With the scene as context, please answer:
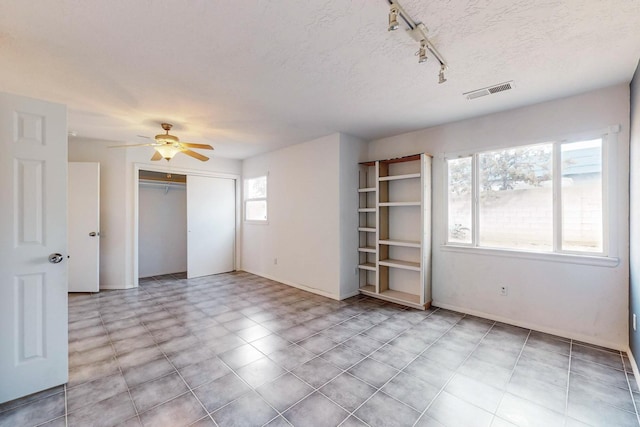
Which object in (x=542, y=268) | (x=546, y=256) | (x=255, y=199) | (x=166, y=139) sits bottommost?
(x=542, y=268)

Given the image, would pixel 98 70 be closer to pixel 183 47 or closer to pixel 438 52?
pixel 183 47

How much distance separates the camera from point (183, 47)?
78.7 inches

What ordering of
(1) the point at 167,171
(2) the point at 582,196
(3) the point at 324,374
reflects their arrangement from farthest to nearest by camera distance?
(1) the point at 167,171 → (2) the point at 582,196 → (3) the point at 324,374

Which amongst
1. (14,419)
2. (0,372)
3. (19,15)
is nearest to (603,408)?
(14,419)

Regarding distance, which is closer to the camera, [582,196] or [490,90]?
[490,90]

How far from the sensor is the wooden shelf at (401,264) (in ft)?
12.5

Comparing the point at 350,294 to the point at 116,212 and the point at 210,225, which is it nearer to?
the point at 210,225

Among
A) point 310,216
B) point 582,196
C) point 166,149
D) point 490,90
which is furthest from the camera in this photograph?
point 310,216

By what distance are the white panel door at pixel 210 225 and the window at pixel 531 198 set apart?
14.9ft

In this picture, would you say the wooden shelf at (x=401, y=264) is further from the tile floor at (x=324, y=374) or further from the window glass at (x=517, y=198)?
the window glass at (x=517, y=198)

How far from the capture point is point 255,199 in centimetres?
593

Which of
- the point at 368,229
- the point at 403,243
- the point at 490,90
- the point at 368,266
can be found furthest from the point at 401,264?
the point at 490,90

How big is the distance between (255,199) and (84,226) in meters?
2.91

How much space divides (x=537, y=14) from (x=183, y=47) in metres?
2.37
